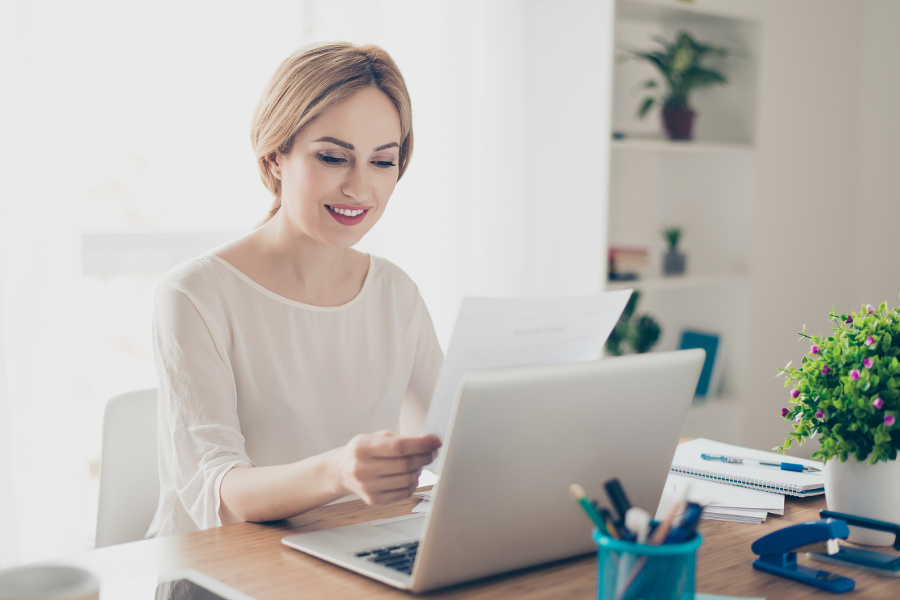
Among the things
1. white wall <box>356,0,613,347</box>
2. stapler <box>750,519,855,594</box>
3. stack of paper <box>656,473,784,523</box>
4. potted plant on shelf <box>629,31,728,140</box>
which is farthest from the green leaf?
stapler <box>750,519,855,594</box>

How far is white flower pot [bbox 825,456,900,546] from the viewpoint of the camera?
1026mm

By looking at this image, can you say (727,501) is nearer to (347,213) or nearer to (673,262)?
(347,213)

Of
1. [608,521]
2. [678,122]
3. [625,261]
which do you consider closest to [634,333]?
[625,261]

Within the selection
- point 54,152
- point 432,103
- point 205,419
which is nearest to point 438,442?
point 205,419

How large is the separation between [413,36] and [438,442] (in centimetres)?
200

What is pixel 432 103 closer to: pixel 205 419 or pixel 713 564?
pixel 205 419

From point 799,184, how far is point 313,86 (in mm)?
2582

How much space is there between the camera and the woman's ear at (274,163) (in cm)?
151

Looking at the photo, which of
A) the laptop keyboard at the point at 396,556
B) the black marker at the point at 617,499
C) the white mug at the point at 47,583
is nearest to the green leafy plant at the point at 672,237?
the laptop keyboard at the point at 396,556

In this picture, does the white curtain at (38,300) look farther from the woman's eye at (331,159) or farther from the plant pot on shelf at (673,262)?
the plant pot on shelf at (673,262)

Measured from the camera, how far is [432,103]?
274 centimetres

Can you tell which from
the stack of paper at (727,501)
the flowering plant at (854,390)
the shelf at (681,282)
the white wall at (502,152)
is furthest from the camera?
the shelf at (681,282)

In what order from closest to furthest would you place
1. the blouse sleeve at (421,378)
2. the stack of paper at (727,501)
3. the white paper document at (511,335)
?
the white paper document at (511,335)
the stack of paper at (727,501)
the blouse sleeve at (421,378)

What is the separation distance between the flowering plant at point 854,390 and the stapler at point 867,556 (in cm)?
7
